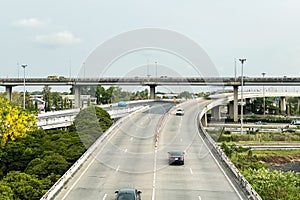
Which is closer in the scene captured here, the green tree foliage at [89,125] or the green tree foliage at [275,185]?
the green tree foliage at [275,185]

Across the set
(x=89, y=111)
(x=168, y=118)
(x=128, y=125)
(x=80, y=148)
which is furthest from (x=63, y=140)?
(x=168, y=118)

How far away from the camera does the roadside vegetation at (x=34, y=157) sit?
22844 millimetres

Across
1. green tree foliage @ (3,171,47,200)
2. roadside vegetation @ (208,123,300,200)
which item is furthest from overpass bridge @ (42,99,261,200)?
roadside vegetation @ (208,123,300,200)

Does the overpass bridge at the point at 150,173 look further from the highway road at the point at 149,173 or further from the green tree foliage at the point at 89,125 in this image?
the green tree foliage at the point at 89,125

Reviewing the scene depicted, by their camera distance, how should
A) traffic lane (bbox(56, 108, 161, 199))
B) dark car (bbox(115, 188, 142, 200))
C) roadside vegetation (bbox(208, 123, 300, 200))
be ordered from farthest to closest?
roadside vegetation (bbox(208, 123, 300, 200)), traffic lane (bbox(56, 108, 161, 199)), dark car (bbox(115, 188, 142, 200))

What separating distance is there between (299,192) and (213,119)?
271ft

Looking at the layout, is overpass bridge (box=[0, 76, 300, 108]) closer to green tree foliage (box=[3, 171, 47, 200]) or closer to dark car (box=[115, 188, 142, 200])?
green tree foliage (box=[3, 171, 47, 200])

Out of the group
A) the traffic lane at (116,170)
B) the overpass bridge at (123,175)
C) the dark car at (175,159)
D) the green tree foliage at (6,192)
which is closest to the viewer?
the green tree foliage at (6,192)

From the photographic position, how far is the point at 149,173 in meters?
26.2

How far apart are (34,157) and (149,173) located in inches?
478

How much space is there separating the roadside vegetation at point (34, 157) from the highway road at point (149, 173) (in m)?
1.95

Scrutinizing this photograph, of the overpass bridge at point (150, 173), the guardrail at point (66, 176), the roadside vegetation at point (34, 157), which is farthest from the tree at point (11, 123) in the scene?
the guardrail at point (66, 176)

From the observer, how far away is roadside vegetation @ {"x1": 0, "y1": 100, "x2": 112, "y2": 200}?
74.9 ft

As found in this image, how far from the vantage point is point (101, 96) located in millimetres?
123688
